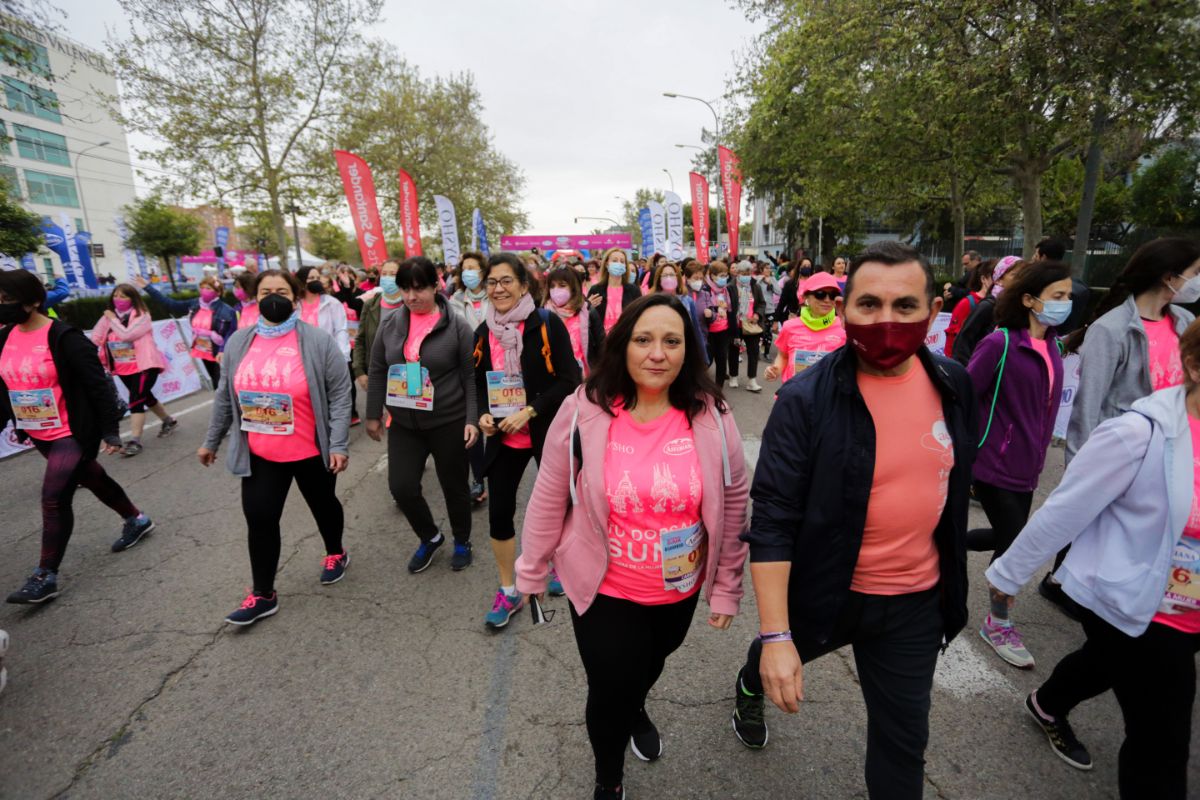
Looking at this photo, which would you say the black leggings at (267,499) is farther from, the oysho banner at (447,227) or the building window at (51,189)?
the building window at (51,189)

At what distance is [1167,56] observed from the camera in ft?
29.2

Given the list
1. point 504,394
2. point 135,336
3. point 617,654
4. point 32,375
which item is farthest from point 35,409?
point 617,654

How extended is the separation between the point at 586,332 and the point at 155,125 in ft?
65.5

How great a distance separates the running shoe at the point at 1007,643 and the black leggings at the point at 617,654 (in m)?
2.01

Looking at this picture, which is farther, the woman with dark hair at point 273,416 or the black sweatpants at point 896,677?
the woman with dark hair at point 273,416

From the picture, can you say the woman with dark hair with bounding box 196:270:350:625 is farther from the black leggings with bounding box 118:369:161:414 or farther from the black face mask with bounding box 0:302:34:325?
the black leggings with bounding box 118:369:161:414

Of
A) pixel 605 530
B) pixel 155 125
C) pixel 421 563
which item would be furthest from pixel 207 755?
pixel 155 125

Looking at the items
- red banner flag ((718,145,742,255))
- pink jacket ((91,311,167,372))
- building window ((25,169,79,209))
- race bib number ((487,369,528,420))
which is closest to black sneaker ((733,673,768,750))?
race bib number ((487,369,528,420))

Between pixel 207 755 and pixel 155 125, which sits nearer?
pixel 207 755

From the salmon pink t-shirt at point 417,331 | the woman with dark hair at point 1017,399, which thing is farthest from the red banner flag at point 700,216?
the woman with dark hair at point 1017,399

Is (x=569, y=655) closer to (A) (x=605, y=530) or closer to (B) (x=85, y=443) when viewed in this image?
(A) (x=605, y=530)

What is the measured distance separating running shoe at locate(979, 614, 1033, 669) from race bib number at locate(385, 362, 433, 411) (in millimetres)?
3397

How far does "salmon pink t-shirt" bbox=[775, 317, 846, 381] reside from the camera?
14.7 feet

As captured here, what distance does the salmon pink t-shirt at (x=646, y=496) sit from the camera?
5.95ft
